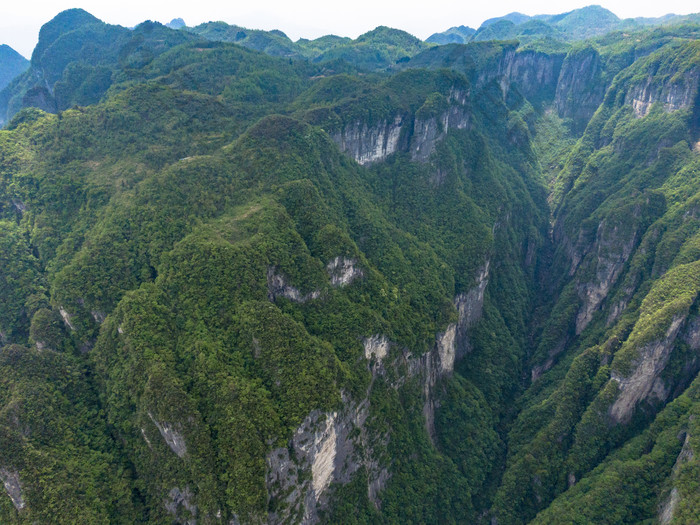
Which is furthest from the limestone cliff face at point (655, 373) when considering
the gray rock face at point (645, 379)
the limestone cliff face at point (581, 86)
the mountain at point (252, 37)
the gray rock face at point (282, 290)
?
the mountain at point (252, 37)

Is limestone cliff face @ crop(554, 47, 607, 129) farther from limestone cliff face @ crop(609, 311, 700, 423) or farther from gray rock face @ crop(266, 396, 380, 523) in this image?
gray rock face @ crop(266, 396, 380, 523)

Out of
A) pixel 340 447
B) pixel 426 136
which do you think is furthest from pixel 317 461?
pixel 426 136

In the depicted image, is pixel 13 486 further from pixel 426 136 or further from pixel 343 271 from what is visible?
pixel 426 136

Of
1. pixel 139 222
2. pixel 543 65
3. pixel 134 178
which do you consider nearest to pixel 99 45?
pixel 134 178

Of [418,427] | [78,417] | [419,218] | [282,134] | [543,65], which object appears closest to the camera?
[78,417]

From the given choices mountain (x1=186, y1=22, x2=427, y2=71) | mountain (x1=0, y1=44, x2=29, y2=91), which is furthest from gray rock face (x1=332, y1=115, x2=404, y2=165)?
mountain (x1=0, y1=44, x2=29, y2=91)

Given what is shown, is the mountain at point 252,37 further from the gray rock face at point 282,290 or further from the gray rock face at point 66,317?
the gray rock face at point 66,317

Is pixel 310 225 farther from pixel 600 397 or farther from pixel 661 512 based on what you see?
pixel 661 512
